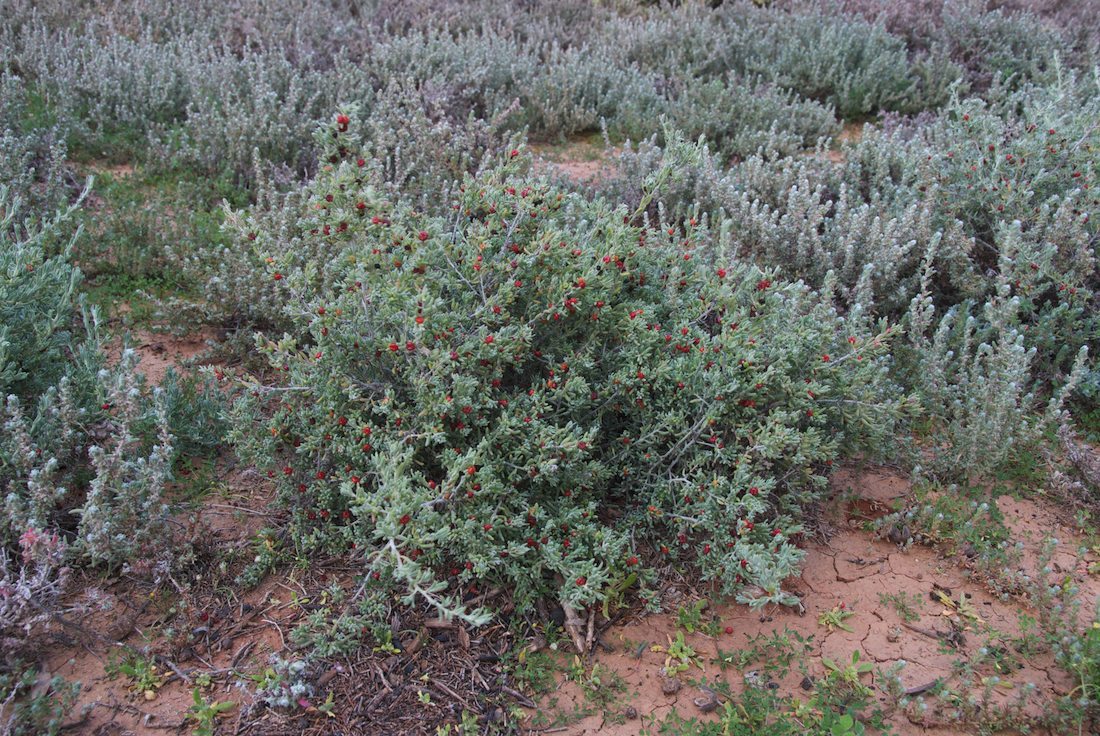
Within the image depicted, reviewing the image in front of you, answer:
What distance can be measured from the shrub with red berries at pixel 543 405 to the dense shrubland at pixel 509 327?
0.05ft

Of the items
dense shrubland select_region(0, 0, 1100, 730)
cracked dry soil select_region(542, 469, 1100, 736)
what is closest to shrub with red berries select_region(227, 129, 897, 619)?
dense shrubland select_region(0, 0, 1100, 730)

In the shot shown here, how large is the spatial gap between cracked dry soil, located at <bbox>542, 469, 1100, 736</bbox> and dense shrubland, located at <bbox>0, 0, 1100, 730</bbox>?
0.21 meters

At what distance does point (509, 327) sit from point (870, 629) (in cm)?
172

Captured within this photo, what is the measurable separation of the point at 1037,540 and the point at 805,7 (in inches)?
267

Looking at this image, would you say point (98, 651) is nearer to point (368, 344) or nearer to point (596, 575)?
point (368, 344)

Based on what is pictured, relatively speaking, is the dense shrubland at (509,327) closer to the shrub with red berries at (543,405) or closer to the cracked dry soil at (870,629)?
the shrub with red berries at (543,405)

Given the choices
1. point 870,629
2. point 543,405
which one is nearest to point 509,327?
point 543,405

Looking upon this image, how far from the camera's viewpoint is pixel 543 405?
9.83ft

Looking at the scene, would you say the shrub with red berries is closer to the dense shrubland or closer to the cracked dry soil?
the dense shrubland

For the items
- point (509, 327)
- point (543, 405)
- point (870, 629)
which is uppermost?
Result: point (509, 327)

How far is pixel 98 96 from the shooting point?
632 cm

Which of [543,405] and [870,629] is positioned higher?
[543,405]

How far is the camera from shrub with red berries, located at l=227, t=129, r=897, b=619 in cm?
287

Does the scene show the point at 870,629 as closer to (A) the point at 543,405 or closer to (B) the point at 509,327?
(A) the point at 543,405
